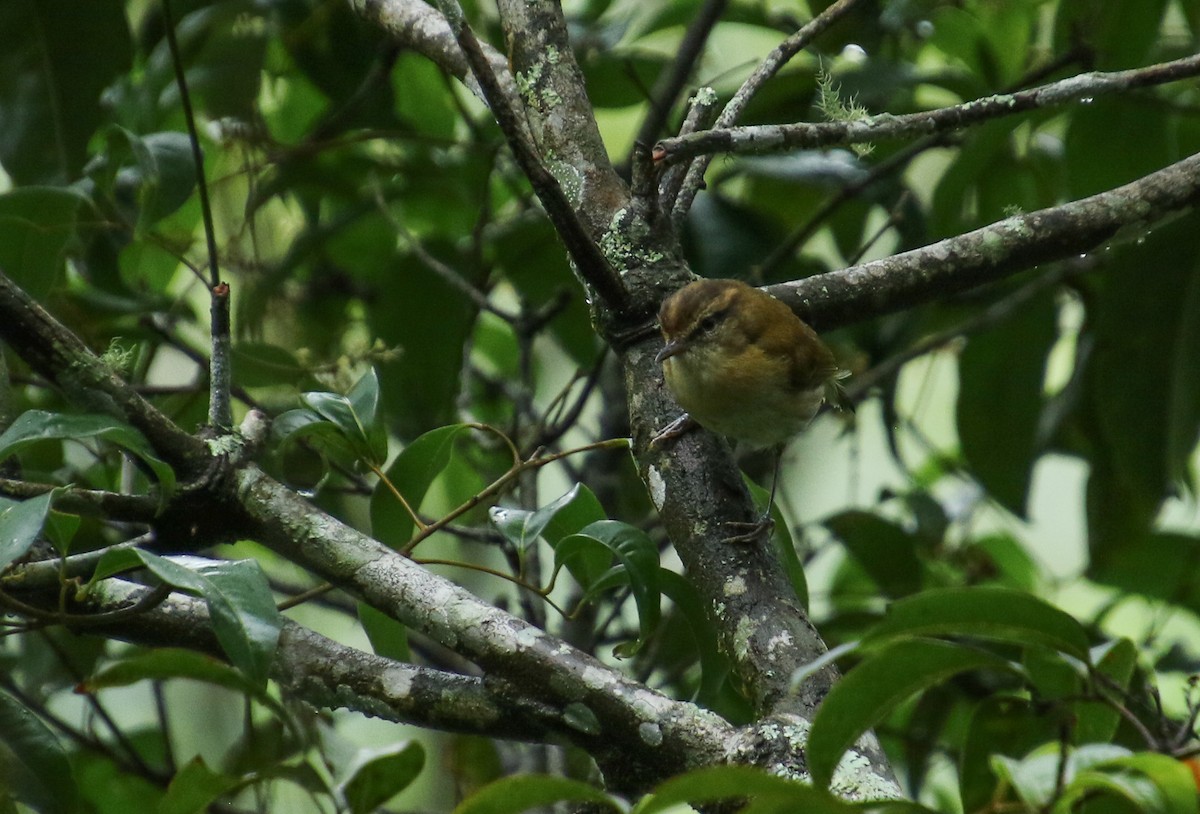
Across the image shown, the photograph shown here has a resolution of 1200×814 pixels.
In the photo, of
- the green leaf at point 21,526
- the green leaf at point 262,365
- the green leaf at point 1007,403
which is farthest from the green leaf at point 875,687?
the green leaf at point 1007,403

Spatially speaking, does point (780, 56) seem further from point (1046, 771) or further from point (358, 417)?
point (1046, 771)

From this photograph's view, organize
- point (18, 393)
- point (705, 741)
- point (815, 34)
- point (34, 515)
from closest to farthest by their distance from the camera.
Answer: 1. point (34, 515)
2. point (705, 741)
3. point (815, 34)
4. point (18, 393)

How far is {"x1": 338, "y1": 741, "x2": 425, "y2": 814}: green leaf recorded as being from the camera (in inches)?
54.6

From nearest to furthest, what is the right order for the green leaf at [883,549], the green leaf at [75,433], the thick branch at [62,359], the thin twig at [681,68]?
the green leaf at [75,433] < the thick branch at [62,359] < the thin twig at [681,68] < the green leaf at [883,549]

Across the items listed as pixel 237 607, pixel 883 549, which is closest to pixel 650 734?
pixel 237 607

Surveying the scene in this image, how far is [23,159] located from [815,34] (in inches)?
82.9

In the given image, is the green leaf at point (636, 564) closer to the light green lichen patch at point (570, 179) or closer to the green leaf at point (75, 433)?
the green leaf at point (75, 433)

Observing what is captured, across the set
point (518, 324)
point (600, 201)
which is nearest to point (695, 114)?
point (600, 201)

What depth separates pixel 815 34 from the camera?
7.34ft

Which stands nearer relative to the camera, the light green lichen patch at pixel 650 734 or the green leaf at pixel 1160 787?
the green leaf at pixel 1160 787

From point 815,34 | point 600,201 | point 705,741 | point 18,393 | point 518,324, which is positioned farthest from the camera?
point 518,324

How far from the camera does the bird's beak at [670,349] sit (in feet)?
7.81

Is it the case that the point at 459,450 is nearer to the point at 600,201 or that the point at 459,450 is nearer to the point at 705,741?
the point at 600,201

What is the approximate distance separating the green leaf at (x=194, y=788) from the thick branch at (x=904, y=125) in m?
1.16
